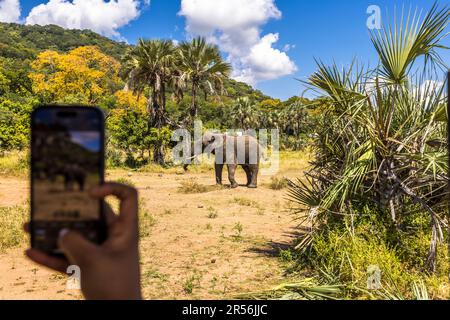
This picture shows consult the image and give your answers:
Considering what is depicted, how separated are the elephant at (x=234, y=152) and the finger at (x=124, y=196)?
582 inches

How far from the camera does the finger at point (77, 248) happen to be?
1.34m

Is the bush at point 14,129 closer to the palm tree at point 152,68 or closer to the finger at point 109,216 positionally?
the palm tree at point 152,68

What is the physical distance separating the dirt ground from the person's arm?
3.85 meters

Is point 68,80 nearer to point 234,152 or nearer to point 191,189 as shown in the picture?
point 234,152

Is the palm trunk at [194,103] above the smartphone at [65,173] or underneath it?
above

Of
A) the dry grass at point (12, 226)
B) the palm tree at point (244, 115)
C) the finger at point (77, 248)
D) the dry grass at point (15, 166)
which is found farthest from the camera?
the palm tree at point (244, 115)

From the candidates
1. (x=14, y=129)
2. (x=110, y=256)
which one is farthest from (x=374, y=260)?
(x=14, y=129)

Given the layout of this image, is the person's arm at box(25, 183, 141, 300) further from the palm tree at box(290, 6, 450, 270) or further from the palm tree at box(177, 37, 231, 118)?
the palm tree at box(177, 37, 231, 118)

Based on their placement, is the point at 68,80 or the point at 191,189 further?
the point at 68,80

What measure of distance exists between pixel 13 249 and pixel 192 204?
5893 millimetres

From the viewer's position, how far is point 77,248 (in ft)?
4.41

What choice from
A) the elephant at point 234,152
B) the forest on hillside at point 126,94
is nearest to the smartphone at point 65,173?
the forest on hillside at point 126,94

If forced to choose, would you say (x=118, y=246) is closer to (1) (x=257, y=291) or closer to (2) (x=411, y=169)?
(1) (x=257, y=291)

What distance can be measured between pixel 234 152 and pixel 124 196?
15.5 metres
